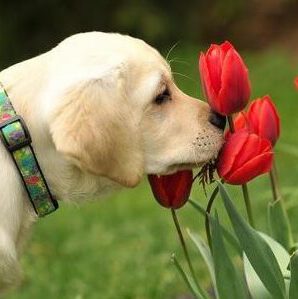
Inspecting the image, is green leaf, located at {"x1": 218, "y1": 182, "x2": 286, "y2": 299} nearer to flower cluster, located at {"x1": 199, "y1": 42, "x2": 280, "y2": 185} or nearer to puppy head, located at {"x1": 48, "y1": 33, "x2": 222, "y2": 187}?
flower cluster, located at {"x1": 199, "y1": 42, "x2": 280, "y2": 185}

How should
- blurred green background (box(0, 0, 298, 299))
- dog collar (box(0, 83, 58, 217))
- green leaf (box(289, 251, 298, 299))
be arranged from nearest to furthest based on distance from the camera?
green leaf (box(289, 251, 298, 299)), dog collar (box(0, 83, 58, 217)), blurred green background (box(0, 0, 298, 299))

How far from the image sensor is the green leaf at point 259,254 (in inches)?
90.5

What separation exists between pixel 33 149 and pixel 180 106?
462 mm

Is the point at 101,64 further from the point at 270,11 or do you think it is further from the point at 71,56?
the point at 270,11

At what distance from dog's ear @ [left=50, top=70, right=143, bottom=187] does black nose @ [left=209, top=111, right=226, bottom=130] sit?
0.24 meters

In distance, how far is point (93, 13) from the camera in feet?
34.7

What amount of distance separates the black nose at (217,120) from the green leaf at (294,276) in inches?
20.9

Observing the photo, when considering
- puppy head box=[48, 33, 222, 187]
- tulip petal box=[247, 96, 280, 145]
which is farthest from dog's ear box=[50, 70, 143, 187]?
tulip petal box=[247, 96, 280, 145]

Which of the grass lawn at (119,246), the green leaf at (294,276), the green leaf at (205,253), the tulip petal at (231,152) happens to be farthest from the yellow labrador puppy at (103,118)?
the grass lawn at (119,246)

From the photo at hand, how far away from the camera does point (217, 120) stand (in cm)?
266

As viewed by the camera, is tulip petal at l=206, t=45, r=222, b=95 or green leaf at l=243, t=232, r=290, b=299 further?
green leaf at l=243, t=232, r=290, b=299

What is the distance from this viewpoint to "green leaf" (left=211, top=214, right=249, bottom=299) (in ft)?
7.77

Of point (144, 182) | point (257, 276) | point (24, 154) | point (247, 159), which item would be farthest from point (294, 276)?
point (144, 182)

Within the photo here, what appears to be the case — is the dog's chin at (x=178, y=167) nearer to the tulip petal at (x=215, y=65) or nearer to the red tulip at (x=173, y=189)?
the red tulip at (x=173, y=189)
